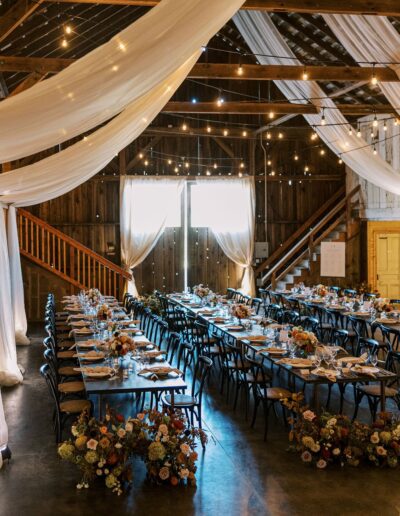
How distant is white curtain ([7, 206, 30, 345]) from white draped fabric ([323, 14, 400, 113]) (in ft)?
21.2

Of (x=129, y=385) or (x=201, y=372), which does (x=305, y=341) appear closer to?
(x=201, y=372)

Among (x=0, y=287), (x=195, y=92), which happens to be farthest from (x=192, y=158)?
(x=0, y=287)

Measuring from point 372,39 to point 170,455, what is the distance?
6.92m

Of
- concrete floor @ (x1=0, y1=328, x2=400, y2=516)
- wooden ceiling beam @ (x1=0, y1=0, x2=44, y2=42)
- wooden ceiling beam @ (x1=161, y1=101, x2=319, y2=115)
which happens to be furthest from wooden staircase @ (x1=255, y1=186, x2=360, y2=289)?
wooden ceiling beam @ (x1=0, y1=0, x2=44, y2=42)

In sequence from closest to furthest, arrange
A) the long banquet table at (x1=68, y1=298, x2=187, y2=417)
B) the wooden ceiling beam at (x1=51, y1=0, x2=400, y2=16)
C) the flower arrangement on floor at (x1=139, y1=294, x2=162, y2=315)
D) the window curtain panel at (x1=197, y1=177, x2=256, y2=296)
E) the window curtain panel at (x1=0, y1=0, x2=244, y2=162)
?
the window curtain panel at (x1=0, y1=0, x2=244, y2=162), the long banquet table at (x1=68, y1=298, x2=187, y2=417), the wooden ceiling beam at (x1=51, y1=0, x2=400, y2=16), the flower arrangement on floor at (x1=139, y1=294, x2=162, y2=315), the window curtain panel at (x1=197, y1=177, x2=256, y2=296)

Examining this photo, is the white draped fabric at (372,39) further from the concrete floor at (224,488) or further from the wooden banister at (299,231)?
the wooden banister at (299,231)

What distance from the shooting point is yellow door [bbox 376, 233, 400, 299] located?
1739 centimetres

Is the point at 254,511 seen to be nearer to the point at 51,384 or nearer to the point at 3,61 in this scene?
the point at 51,384

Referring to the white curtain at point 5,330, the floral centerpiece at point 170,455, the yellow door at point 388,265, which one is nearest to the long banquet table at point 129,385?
the floral centerpiece at point 170,455

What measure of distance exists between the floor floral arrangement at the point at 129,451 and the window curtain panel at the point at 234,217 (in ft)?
41.2

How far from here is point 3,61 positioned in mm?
9789

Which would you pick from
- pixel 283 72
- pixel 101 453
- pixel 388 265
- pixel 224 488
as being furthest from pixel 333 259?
pixel 101 453

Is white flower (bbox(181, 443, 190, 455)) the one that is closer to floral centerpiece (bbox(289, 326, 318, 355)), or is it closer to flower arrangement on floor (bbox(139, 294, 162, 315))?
floral centerpiece (bbox(289, 326, 318, 355))

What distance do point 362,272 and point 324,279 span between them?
1069 millimetres
